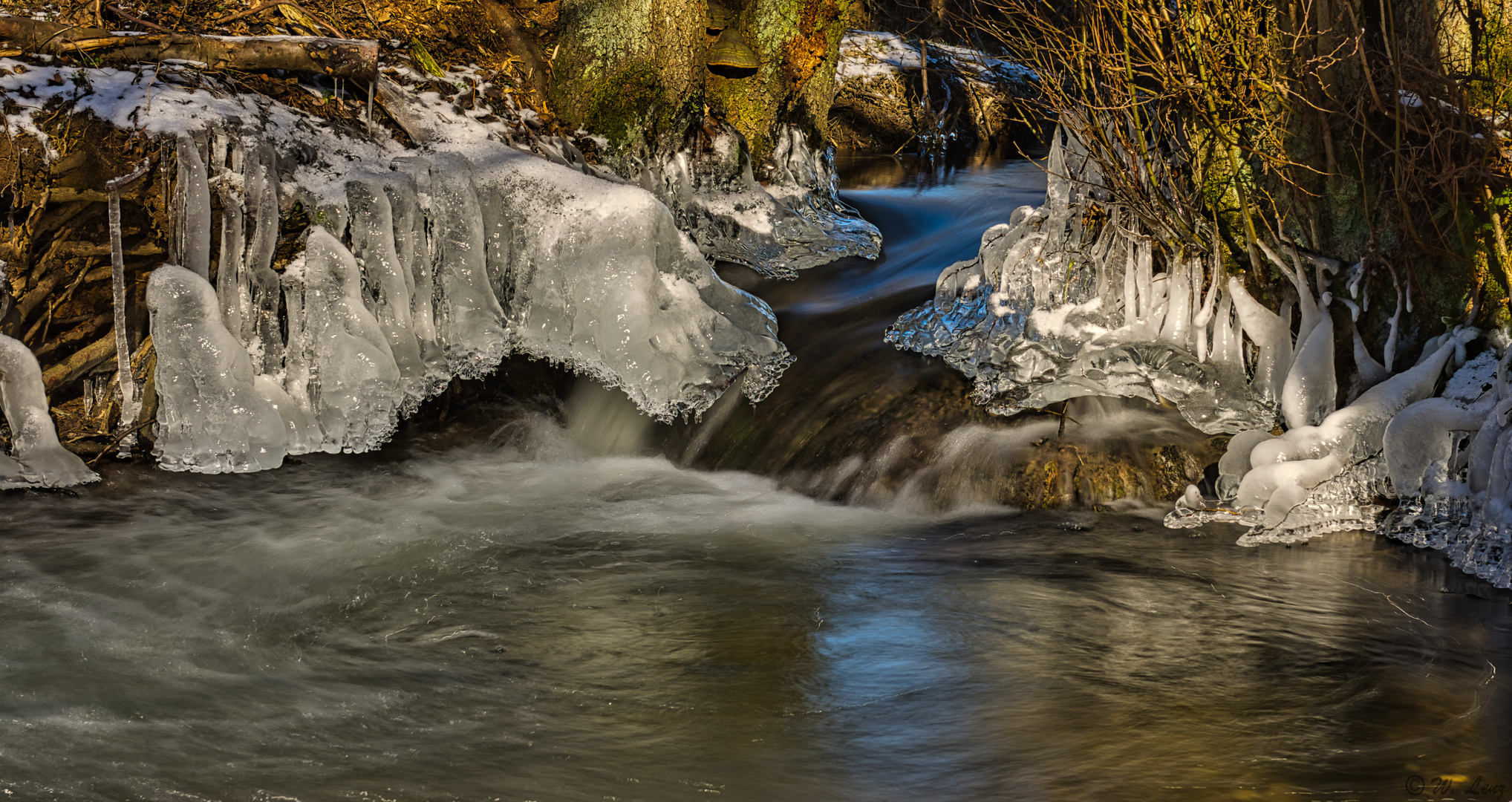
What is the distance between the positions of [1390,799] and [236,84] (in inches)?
208

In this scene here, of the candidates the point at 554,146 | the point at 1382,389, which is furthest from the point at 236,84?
the point at 1382,389

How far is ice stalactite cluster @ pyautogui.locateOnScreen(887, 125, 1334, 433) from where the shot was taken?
4699 mm

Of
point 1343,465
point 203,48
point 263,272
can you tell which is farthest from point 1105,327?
point 203,48

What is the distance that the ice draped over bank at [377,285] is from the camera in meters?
4.79

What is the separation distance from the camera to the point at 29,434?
4695 mm

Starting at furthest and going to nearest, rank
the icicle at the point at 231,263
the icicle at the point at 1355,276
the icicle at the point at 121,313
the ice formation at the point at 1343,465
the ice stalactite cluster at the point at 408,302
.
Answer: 1. the icicle at the point at 231,263
2. the ice stalactite cluster at the point at 408,302
3. the icicle at the point at 121,313
4. the icicle at the point at 1355,276
5. the ice formation at the point at 1343,465

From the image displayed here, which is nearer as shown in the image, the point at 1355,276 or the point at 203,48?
the point at 1355,276

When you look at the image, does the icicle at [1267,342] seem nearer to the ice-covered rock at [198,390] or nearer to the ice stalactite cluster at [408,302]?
the ice stalactite cluster at [408,302]

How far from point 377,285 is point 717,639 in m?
2.57

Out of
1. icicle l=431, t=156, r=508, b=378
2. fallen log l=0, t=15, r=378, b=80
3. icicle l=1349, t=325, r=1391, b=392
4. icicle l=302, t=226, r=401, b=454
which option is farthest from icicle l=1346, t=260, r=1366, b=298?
fallen log l=0, t=15, r=378, b=80

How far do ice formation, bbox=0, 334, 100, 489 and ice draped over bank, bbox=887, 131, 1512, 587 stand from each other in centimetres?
364

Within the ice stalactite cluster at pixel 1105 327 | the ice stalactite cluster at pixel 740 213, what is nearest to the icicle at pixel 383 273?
the ice stalactite cluster at pixel 740 213

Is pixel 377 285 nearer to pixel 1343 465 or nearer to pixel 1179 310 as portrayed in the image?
pixel 1179 310

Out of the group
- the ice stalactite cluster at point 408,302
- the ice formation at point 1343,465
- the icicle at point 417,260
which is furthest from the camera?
the icicle at point 417,260
